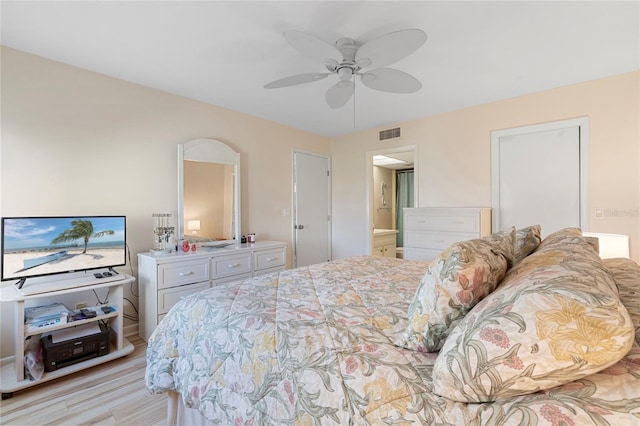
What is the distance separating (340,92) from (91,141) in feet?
7.40

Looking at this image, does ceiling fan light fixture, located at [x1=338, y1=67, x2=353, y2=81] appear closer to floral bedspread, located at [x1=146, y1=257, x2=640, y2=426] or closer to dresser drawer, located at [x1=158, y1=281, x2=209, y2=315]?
floral bedspread, located at [x1=146, y1=257, x2=640, y2=426]

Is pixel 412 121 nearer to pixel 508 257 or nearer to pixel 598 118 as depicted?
pixel 598 118

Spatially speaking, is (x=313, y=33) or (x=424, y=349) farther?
(x=313, y=33)

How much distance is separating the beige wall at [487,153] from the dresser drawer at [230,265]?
206 cm

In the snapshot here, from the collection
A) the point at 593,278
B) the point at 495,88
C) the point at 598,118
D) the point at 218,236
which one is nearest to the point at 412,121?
the point at 495,88

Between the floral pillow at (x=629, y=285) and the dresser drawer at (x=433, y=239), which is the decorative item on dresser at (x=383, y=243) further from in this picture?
the floral pillow at (x=629, y=285)

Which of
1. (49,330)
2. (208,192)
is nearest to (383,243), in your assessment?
(208,192)

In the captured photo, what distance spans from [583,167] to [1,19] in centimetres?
488

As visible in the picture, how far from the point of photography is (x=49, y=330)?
2029mm

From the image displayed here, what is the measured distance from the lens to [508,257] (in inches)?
49.0

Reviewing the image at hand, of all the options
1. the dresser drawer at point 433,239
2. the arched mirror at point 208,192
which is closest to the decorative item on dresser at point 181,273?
the arched mirror at point 208,192

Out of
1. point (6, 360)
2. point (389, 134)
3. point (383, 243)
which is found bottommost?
point (6, 360)

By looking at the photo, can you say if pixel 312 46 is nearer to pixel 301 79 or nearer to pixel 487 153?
pixel 301 79

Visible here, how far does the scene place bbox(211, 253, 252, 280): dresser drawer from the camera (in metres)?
2.97
